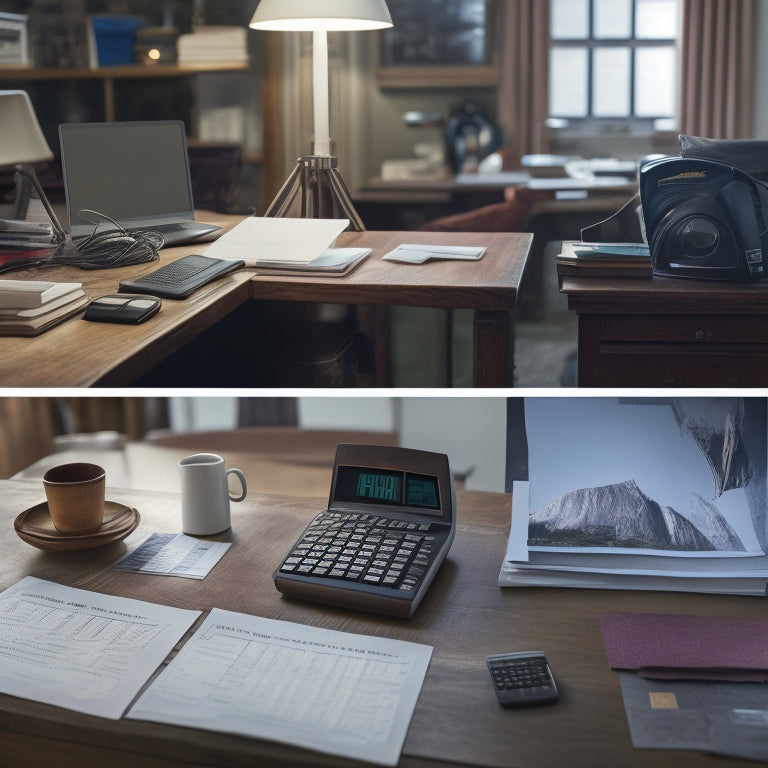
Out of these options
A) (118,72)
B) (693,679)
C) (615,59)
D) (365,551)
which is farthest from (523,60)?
(693,679)

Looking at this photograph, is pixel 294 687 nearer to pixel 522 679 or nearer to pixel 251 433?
pixel 522 679

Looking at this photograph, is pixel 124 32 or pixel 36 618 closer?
pixel 36 618

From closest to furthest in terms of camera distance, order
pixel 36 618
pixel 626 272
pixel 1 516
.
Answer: pixel 36 618, pixel 1 516, pixel 626 272

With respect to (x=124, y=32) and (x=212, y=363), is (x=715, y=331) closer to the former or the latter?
(x=212, y=363)

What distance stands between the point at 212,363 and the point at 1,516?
322mm

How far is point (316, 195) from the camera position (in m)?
1.29

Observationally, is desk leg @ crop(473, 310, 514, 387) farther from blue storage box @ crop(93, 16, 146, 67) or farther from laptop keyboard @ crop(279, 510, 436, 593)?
blue storage box @ crop(93, 16, 146, 67)

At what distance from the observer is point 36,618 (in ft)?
2.90

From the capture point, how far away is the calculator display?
984mm

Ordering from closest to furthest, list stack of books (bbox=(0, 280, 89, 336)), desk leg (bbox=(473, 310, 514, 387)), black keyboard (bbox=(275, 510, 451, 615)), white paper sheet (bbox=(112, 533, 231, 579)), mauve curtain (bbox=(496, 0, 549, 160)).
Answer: black keyboard (bbox=(275, 510, 451, 615)), white paper sheet (bbox=(112, 533, 231, 579)), stack of books (bbox=(0, 280, 89, 336)), mauve curtain (bbox=(496, 0, 549, 160)), desk leg (bbox=(473, 310, 514, 387))

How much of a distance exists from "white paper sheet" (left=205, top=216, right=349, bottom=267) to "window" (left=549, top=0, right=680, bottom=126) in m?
0.36

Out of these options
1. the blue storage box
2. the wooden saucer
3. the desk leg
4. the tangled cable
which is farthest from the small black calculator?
the blue storage box

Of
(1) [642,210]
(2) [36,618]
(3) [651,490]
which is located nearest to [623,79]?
(1) [642,210]

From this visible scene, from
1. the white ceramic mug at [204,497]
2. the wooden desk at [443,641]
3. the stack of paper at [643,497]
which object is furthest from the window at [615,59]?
the white ceramic mug at [204,497]
